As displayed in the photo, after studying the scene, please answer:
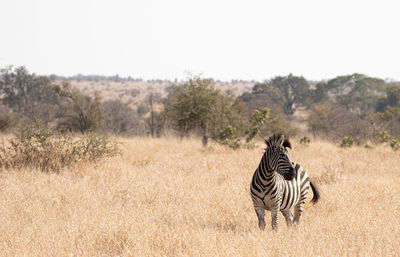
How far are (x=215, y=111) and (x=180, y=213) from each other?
11257 mm

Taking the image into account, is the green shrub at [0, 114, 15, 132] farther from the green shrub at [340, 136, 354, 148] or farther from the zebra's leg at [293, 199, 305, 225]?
the zebra's leg at [293, 199, 305, 225]

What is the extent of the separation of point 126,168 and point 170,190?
2843 mm

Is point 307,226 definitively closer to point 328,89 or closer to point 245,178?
point 245,178

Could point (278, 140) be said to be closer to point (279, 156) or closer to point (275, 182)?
point (279, 156)

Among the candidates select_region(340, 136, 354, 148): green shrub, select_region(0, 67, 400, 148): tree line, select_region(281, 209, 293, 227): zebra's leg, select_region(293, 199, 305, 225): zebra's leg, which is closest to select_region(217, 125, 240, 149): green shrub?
select_region(0, 67, 400, 148): tree line

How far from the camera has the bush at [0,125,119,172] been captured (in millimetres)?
10344

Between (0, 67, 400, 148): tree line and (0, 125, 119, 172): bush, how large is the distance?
1.54 ft

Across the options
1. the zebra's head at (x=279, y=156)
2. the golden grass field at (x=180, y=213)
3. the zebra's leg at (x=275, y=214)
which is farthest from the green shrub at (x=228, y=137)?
the zebra's head at (x=279, y=156)

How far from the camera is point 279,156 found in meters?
5.14

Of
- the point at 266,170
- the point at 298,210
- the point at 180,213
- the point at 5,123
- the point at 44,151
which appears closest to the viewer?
the point at 266,170

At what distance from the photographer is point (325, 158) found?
13.7m

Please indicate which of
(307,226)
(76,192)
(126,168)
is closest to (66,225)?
(76,192)

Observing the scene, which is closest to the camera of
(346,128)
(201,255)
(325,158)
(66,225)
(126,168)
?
(201,255)

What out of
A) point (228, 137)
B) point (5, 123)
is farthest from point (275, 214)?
point (5, 123)
